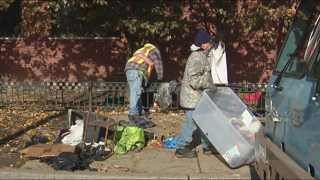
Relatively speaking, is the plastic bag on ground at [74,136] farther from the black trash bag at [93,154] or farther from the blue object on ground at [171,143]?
the blue object on ground at [171,143]

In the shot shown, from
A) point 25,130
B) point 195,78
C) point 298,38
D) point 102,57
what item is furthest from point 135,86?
point 102,57

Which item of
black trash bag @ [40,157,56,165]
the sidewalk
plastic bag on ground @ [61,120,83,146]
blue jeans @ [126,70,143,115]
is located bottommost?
the sidewalk

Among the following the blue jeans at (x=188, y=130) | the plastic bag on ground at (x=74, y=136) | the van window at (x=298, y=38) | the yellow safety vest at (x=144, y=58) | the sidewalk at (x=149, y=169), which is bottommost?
the sidewalk at (x=149, y=169)

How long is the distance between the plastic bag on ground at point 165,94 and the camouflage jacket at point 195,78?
132 inches

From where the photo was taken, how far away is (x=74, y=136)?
5938 millimetres

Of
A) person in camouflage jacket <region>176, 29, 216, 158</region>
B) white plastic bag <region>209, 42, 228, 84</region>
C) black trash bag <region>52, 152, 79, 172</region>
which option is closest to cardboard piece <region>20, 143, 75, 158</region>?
black trash bag <region>52, 152, 79, 172</region>

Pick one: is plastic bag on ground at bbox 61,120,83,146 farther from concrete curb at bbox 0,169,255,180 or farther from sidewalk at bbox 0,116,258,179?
concrete curb at bbox 0,169,255,180

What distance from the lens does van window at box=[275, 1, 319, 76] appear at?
3.38 m

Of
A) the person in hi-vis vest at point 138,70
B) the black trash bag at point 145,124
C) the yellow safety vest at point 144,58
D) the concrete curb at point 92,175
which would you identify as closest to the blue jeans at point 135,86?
the person in hi-vis vest at point 138,70

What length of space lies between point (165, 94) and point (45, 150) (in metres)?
3.76

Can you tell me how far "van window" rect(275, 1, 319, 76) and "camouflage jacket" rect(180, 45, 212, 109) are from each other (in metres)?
1.51

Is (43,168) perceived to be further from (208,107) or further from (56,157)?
(208,107)

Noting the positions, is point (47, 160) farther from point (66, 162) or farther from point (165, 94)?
point (165, 94)

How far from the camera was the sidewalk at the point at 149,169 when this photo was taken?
4.71 meters
